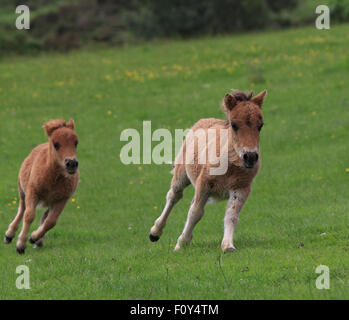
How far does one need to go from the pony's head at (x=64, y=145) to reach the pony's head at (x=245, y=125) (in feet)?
8.36

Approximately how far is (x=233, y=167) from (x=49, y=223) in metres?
3.35

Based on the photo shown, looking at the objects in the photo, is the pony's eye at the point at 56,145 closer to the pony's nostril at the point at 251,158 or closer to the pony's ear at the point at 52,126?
the pony's ear at the point at 52,126

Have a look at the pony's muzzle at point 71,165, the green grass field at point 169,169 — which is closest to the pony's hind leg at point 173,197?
the green grass field at point 169,169

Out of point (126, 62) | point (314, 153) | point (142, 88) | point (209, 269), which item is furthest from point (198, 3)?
point (209, 269)

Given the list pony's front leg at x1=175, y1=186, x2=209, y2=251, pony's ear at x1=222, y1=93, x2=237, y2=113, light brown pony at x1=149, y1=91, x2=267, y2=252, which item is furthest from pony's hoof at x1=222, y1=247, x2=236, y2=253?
pony's ear at x1=222, y1=93, x2=237, y2=113

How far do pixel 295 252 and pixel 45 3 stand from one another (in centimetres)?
4467

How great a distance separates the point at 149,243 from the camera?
426 inches

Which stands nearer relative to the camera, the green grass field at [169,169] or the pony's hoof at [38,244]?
the green grass field at [169,169]

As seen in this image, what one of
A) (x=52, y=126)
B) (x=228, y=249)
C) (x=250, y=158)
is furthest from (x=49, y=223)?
(x=250, y=158)

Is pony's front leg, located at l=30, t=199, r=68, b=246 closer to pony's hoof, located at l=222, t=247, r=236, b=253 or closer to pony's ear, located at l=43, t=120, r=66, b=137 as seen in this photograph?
pony's ear, located at l=43, t=120, r=66, b=137

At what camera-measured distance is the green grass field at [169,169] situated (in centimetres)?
786

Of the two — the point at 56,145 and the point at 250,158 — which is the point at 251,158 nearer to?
the point at 250,158

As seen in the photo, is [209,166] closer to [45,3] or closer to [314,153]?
[314,153]

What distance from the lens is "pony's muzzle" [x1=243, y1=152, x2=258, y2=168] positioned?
27.5ft
